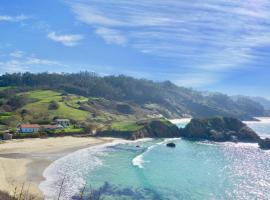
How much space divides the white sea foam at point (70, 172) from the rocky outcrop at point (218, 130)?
49.1m

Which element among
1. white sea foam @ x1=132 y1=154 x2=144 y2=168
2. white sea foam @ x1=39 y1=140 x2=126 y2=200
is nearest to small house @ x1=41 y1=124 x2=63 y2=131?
white sea foam @ x1=39 y1=140 x2=126 y2=200

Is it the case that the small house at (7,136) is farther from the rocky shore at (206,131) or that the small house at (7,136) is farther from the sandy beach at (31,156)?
the rocky shore at (206,131)

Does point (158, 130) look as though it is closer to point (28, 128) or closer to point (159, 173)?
point (28, 128)

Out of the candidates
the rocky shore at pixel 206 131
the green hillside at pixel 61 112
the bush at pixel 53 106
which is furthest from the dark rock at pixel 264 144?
the bush at pixel 53 106

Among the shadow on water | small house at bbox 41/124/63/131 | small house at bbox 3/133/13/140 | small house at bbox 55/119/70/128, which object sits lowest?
the shadow on water

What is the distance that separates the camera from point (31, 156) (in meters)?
Result: 81.3

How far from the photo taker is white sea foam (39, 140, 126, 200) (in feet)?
170

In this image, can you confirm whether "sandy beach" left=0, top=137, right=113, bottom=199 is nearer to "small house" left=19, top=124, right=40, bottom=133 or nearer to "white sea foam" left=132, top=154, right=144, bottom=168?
"small house" left=19, top=124, right=40, bottom=133

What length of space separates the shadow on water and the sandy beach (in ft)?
23.7

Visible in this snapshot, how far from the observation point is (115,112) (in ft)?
627

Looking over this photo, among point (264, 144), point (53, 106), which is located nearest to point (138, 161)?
point (264, 144)

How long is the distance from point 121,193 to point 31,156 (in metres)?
36.4

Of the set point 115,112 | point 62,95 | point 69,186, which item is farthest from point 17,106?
point 69,186

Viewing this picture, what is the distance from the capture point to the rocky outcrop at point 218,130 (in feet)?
429
